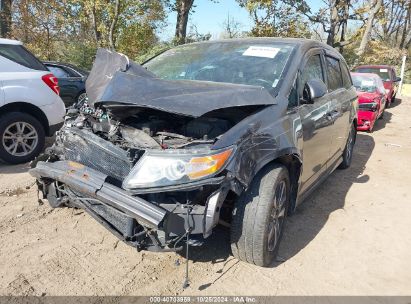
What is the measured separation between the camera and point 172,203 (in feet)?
8.16

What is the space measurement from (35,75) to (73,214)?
8.85 feet

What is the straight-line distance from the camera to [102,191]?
250cm

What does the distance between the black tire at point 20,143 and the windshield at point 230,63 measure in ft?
7.54

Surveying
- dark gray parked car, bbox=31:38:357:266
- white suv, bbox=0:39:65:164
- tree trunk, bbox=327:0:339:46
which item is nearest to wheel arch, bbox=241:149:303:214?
dark gray parked car, bbox=31:38:357:266

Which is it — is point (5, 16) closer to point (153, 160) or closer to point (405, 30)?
point (153, 160)

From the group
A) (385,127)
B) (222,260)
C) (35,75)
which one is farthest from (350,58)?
(222,260)

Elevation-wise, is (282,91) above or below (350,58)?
above

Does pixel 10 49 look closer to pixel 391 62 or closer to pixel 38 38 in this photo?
pixel 38 38

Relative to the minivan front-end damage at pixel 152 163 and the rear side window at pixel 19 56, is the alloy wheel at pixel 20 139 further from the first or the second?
the minivan front-end damage at pixel 152 163

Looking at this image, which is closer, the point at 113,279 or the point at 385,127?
the point at 113,279

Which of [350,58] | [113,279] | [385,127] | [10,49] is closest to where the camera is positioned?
[113,279]

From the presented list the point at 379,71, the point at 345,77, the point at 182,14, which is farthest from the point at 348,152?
the point at 182,14

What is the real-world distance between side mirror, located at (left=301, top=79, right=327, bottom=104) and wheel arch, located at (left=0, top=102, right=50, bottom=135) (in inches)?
155

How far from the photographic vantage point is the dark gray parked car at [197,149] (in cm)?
242
